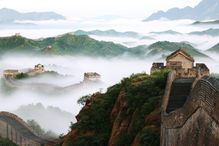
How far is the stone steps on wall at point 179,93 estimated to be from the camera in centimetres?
1947

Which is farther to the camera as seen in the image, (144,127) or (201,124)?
(144,127)

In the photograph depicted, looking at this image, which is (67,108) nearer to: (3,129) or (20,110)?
(20,110)

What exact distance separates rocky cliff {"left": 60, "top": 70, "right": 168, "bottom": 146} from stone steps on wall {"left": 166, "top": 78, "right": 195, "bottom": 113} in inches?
71.2

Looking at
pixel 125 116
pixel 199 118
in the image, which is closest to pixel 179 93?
pixel 125 116

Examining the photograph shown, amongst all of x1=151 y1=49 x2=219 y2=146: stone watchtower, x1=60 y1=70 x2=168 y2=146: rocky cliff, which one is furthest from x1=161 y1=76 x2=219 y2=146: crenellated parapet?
x1=60 y1=70 x2=168 y2=146: rocky cliff

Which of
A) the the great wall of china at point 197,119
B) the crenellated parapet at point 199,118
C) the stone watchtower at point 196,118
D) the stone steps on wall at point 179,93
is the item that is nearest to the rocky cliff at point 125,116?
the stone steps on wall at point 179,93

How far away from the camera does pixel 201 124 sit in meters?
12.9

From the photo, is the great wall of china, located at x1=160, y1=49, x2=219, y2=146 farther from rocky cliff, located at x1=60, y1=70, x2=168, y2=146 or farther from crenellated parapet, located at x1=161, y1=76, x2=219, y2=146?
rocky cliff, located at x1=60, y1=70, x2=168, y2=146

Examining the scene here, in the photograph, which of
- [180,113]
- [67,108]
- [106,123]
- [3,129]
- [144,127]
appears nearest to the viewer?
[180,113]

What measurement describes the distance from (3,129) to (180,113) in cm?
4863

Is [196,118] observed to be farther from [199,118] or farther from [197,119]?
[199,118]

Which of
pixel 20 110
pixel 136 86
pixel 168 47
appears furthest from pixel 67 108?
pixel 136 86

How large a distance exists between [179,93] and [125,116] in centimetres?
692

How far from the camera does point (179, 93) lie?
20719 mm
